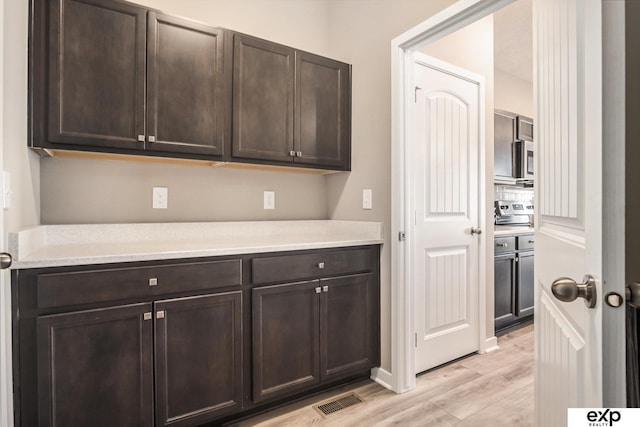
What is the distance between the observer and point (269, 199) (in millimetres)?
2447

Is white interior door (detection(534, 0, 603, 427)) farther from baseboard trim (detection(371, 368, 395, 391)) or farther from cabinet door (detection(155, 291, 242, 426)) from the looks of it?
cabinet door (detection(155, 291, 242, 426))

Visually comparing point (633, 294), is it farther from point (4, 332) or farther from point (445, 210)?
point (445, 210)

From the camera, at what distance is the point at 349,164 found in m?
2.42

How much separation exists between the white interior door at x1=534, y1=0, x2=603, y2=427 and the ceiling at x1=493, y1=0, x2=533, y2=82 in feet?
7.49

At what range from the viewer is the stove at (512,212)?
375 centimetres

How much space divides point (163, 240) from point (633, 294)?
2028 mm

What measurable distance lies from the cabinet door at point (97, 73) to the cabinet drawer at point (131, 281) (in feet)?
2.15

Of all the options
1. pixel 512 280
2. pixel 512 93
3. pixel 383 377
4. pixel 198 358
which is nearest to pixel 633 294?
pixel 198 358

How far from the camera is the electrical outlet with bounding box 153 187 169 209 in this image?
2018 millimetres

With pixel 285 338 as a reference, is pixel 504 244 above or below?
above

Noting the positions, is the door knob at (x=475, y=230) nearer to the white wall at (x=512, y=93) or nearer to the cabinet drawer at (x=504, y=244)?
the cabinet drawer at (x=504, y=244)

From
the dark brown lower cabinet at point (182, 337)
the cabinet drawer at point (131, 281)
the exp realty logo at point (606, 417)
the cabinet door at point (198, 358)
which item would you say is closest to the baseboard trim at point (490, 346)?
the dark brown lower cabinet at point (182, 337)

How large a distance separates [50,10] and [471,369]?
313cm

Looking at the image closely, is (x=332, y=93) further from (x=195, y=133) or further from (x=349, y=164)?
(x=195, y=133)
